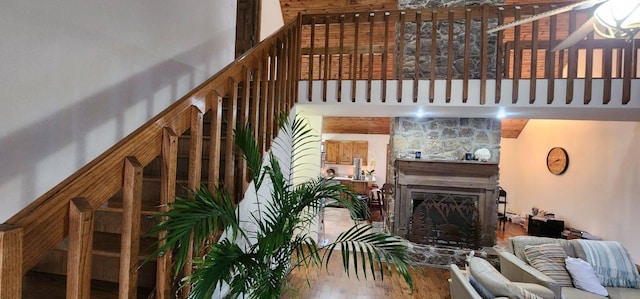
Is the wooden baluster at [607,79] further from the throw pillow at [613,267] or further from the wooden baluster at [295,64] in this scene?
the wooden baluster at [295,64]

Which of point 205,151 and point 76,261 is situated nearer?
point 76,261

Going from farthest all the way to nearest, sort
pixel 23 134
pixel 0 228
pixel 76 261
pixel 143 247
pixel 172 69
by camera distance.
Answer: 1. pixel 172 69
2. pixel 143 247
3. pixel 23 134
4. pixel 76 261
5. pixel 0 228

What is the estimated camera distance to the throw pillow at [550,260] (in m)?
2.63

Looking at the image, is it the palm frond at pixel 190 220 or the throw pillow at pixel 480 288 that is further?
the throw pillow at pixel 480 288

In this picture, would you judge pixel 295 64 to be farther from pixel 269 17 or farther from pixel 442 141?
pixel 442 141

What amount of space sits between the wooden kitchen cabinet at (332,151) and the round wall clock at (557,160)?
5136 mm

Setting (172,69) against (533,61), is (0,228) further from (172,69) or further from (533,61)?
(533,61)

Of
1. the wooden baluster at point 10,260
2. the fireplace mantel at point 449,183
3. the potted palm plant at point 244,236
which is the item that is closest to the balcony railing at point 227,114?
the wooden baluster at point 10,260

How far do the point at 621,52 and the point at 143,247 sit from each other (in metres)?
4.53

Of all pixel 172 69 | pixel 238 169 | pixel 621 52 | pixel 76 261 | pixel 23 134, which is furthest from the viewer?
pixel 621 52

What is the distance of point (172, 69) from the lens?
2342mm

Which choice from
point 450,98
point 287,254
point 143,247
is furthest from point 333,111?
point 143,247

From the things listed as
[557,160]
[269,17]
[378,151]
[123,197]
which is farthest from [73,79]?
[378,151]

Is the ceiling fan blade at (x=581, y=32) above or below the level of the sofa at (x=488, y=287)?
above
